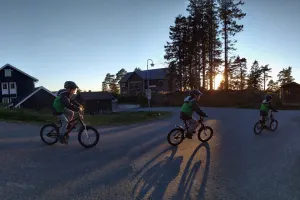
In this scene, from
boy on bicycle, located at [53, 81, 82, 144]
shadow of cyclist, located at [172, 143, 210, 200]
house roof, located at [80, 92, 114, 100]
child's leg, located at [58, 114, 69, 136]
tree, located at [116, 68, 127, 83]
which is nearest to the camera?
shadow of cyclist, located at [172, 143, 210, 200]

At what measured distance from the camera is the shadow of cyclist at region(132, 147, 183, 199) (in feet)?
14.3

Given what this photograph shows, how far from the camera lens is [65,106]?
768cm

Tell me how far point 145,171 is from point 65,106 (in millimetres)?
3582

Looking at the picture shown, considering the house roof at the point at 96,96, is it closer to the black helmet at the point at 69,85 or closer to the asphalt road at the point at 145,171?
the asphalt road at the point at 145,171

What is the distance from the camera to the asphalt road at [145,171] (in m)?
4.33

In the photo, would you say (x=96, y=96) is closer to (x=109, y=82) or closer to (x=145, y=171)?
(x=145, y=171)

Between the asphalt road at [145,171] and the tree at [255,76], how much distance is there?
270 ft

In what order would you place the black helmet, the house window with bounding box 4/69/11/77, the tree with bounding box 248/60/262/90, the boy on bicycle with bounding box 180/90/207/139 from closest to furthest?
the black helmet < the boy on bicycle with bounding box 180/90/207/139 < the house window with bounding box 4/69/11/77 < the tree with bounding box 248/60/262/90

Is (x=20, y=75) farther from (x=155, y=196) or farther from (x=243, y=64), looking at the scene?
(x=243, y=64)

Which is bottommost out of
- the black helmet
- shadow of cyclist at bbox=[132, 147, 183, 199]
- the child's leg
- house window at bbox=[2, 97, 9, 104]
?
shadow of cyclist at bbox=[132, 147, 183, 199]

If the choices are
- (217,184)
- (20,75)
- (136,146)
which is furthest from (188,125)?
(20,75)

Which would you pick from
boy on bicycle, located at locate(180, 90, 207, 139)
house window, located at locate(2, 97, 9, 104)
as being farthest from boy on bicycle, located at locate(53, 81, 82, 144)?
house window, located at locate(2, 97, 9, 104)

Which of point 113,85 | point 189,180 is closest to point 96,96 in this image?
point 189,180

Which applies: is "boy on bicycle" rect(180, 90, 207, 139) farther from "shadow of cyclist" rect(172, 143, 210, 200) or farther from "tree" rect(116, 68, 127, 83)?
"tree" rect(116, 68, 127, 83)
